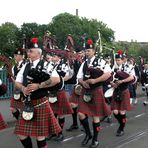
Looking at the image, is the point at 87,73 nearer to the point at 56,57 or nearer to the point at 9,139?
the point at 56,57

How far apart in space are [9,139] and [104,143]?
184cm

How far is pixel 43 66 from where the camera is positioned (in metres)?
5.39

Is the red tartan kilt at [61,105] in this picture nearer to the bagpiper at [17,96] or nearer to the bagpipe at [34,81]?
the bagpiper at [17,96]

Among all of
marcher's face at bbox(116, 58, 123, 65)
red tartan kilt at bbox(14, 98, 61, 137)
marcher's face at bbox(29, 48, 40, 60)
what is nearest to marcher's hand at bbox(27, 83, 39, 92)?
red tartan kilt at bbox(14, 98, 61, 137)

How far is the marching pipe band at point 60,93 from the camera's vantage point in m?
5.39

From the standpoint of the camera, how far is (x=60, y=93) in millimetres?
7750

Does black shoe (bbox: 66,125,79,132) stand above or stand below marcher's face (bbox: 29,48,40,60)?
below

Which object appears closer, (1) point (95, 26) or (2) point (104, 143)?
(2) point (104, 143)

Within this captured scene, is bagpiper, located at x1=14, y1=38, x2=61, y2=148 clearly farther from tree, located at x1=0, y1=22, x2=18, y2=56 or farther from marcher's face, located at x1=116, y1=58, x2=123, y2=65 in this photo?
tree, located at x1=0, y1=22, x2=18, y2=56

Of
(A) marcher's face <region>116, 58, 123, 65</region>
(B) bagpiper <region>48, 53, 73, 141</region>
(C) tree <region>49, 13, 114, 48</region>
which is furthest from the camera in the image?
(C) tree <region>49, 13, 114, 48</region>

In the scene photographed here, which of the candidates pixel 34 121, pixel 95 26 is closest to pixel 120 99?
A: pixel 34 121

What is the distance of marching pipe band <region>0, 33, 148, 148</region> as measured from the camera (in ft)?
17.7

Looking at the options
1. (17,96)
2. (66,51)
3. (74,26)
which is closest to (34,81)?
(17,96)

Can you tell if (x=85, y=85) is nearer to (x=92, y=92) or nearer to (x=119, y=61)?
(x=92, y=92)
